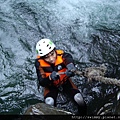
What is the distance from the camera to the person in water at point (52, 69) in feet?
15.0

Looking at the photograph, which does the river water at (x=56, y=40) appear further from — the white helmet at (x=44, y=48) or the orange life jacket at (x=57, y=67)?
the white helmet at (x=44, y=48)

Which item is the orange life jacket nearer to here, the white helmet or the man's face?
the man's face

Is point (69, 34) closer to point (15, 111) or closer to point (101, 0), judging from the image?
point (101, 0)

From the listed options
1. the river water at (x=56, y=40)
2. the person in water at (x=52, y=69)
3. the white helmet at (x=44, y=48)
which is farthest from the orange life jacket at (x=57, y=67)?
the river water at (x=56, y=40)

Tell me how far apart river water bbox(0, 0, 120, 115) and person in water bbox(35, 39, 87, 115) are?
0.46m

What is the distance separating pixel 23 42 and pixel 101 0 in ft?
10.3

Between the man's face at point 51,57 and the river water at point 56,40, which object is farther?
the river water at point 56,40

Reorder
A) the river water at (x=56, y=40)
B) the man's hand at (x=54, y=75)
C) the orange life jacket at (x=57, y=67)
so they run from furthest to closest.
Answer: the river water at (x=56, y=40) < the orange life jacket at (x=57, y=67) < the man's hand at (x=54, y=75)

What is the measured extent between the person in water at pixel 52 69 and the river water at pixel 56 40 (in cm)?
46

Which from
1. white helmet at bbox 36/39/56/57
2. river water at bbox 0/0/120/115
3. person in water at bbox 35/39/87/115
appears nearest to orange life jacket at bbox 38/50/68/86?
person in water at bbox 35/39/87/115

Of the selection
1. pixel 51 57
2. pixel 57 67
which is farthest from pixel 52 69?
pixel 51 57

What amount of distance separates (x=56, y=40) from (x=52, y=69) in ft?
6.83

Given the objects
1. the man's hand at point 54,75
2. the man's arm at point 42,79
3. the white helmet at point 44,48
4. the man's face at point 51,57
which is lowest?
the man's arm at point 42,79

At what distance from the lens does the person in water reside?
4586 millimetres
